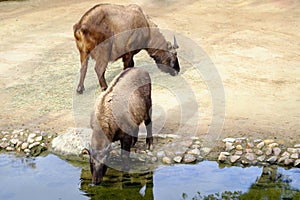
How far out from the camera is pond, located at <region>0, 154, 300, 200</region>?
7.48m

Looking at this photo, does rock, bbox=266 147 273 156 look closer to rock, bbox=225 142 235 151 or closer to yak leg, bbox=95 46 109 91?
rock, bbox=225 142 235 151

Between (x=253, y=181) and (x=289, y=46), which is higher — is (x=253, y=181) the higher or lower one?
the lower one

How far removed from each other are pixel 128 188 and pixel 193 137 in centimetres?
151

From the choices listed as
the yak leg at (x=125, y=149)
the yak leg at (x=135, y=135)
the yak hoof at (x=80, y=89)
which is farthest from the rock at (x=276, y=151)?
the yak hoof at (x=80, y=89)

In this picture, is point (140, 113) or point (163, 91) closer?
point (140, 113)

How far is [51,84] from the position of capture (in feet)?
35.8

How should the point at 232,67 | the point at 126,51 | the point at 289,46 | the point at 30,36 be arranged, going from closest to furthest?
the point at 126,51, the point at 232,67, the point at 289,46, the point at 30,36

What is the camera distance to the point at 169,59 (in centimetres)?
1102

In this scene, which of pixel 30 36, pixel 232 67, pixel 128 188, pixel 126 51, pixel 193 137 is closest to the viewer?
pixel 128 188

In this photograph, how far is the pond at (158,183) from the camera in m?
7.48

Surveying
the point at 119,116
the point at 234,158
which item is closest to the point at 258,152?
the point at 234,158

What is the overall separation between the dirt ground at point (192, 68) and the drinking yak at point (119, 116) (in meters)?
1.07

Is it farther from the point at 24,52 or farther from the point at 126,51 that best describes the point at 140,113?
the point at 24,52

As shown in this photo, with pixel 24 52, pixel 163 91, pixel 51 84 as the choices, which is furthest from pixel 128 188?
pixel 24 52
